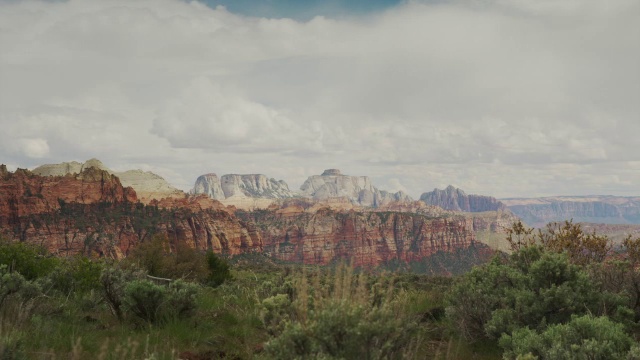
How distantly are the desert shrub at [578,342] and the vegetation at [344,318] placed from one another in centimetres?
2

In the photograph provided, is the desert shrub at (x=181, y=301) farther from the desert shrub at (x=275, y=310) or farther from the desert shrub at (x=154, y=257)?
the desert shrub at (x=154, y=257)

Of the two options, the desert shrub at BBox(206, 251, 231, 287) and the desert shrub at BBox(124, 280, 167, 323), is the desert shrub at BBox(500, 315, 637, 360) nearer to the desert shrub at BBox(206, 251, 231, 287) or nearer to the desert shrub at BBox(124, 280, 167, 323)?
the desert shrub at BBox(124, 280, 167, 323)

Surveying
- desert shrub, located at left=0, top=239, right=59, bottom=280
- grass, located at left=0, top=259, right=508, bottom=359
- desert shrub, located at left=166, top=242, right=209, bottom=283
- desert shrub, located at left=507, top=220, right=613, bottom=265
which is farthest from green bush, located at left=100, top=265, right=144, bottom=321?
desert shrub, located at left=166, top=242, right=209, bottom=283

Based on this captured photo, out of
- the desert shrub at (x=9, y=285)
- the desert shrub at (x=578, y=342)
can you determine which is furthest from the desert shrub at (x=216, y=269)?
the desert shrub at (x=578, y=342)

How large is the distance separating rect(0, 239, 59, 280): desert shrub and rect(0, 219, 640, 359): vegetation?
2.06m

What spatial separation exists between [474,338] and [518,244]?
8134 mm

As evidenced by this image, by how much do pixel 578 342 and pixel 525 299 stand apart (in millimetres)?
1769

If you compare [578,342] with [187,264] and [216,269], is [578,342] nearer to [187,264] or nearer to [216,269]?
[187,264]

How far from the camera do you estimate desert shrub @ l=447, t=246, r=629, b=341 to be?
8.24 m

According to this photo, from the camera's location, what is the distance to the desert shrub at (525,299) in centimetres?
824

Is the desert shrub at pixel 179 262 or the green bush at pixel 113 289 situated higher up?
the green bush at pixel 113 289

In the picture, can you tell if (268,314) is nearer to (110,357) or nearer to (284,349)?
(284,349)

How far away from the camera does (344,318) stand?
4.98 metres

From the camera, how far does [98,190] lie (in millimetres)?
146500
